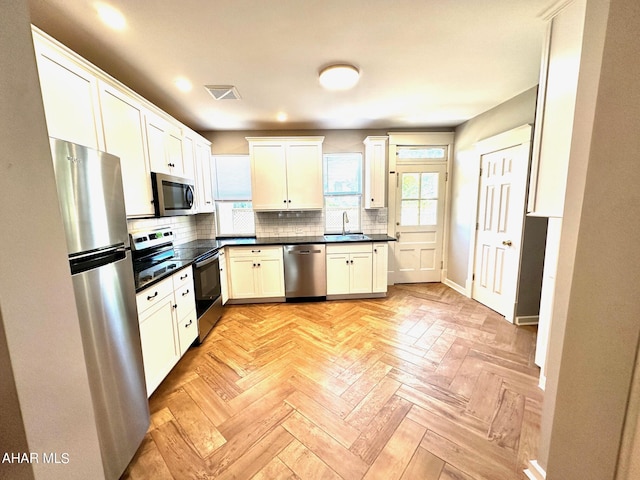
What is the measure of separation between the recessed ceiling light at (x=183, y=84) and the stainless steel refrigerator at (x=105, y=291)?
Answer: 145 centimetres

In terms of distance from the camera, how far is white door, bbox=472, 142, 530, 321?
8.79ft

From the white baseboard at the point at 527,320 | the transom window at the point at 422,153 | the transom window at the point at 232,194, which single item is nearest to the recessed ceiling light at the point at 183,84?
the transom window at the point at 232,194

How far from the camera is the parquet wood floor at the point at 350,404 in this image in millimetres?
1295

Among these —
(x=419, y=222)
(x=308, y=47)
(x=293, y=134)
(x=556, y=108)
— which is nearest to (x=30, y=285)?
(x=308, y=47)

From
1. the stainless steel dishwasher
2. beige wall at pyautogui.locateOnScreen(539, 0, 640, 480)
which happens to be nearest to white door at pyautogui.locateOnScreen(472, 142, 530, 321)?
the stainless steel dishwasher

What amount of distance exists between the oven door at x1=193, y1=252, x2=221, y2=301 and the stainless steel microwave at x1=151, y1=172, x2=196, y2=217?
1.94ft

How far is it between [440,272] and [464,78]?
9.63 feet

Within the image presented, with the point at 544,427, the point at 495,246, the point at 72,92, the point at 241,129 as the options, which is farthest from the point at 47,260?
the point at 495,246

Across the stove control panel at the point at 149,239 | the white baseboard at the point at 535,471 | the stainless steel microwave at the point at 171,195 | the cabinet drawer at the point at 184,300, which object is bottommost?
the white baseboard at the point at 535,471

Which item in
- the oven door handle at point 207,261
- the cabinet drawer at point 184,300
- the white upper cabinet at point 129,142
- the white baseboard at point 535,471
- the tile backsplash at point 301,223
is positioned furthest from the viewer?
the tile backsplash at point 301,223

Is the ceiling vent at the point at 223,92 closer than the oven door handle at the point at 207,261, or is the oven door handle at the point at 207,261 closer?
the ceiling vent at the point at 223,92

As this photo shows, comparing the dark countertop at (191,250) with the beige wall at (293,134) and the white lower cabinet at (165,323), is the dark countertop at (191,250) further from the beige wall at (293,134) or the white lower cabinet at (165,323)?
the beige wall at (293,134)

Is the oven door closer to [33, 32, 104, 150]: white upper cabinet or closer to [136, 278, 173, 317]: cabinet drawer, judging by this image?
[136, 278, 173, 317]: cabinet drawer

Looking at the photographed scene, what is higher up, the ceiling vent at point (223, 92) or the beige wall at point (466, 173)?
the ceiling vent at point (223, 92)
